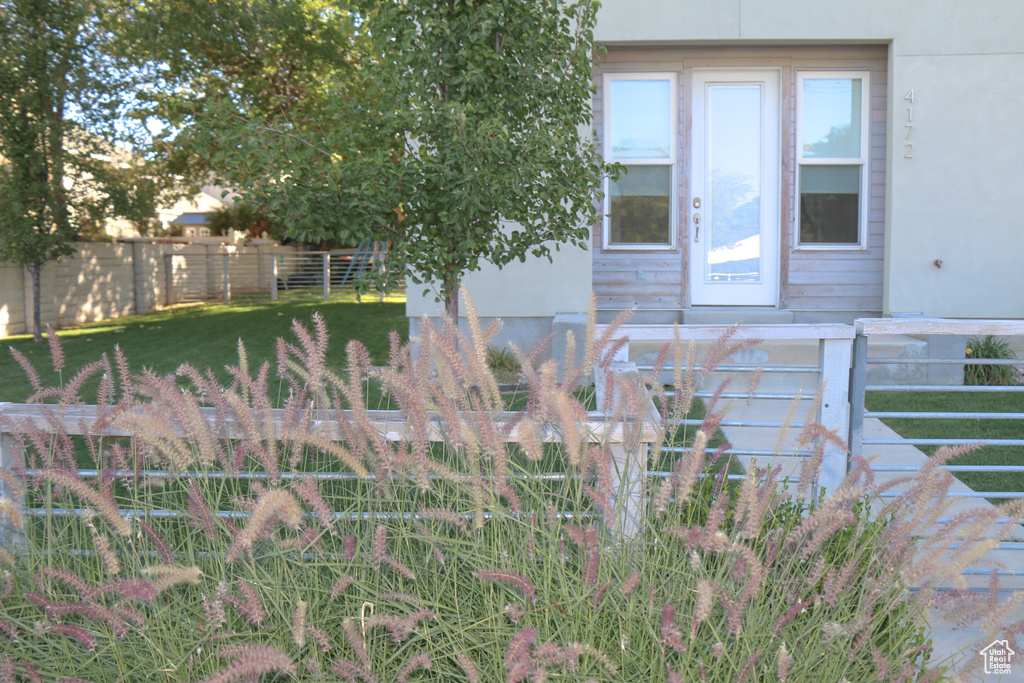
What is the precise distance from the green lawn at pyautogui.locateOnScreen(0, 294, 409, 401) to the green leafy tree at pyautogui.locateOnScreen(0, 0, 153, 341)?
4.55 feet

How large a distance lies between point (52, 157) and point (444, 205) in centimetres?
868

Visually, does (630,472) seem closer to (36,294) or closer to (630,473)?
(630,473)

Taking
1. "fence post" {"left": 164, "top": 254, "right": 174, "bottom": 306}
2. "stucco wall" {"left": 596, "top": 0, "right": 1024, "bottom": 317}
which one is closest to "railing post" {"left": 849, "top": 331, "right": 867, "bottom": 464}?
"stucco wall" {"left": 596, "top": 0, "right": 1024, "bottom": 317}

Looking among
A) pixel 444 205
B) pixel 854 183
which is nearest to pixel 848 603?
pixel 444 205

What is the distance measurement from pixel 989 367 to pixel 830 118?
2855 millimetres

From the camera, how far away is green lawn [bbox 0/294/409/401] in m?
8.62

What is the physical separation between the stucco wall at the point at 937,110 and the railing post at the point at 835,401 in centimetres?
492

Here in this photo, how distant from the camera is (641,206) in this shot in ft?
26.3

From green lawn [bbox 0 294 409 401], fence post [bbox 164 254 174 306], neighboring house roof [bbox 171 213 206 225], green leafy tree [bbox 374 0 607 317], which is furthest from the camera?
neighboring house roof [bbox 171 213 206 225]

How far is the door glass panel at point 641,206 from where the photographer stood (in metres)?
7.99

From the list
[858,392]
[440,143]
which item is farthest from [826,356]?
[440,143]

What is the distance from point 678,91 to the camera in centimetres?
781

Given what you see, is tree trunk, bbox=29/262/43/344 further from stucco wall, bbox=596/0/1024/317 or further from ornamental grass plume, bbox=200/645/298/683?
ornamental grass plume, bbox=200/645/298/683

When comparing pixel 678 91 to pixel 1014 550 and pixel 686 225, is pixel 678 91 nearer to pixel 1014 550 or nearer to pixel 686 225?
pixel 686 225
